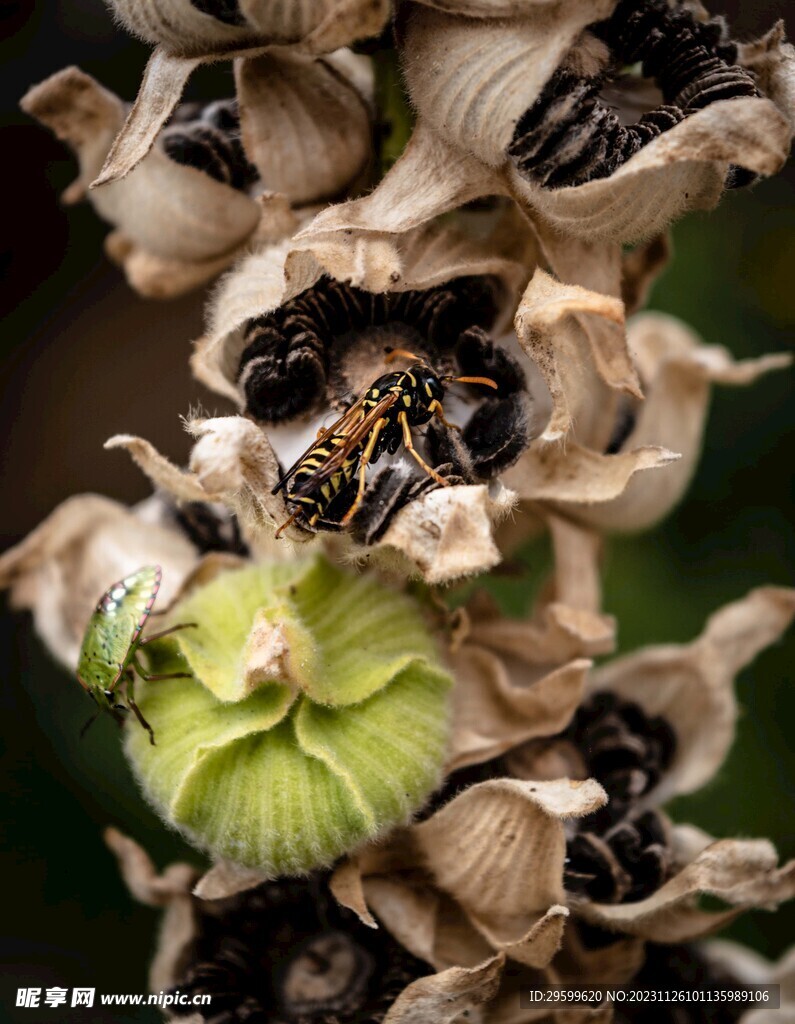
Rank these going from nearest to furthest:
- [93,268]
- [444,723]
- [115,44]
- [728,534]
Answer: [444,723] < [728,534] < [115,44] < [93,268]

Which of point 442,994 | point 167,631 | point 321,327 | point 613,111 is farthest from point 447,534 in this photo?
point 442,994

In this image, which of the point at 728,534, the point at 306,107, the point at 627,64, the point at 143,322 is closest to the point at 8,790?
the point at 143,322

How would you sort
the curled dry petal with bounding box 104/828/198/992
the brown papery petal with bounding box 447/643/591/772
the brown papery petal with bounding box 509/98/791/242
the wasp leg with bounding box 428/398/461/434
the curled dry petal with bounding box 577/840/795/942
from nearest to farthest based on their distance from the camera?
the brown papery petal with bounding box 509/98/791/242 → the wasp leg with bounding box 428/398/461/434 → the curled dry petal with bounding box 577/840/795/942 → the brown papery petal with bounding box 447/643/591/772 → the curled dry petal with bounding box 104/828/198/992

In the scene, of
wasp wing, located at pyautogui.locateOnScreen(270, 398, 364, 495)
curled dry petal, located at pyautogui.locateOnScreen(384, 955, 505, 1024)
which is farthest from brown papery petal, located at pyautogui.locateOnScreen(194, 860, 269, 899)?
wasp wing, located at pyautogui.locateOnScreen(270, 398, 364, 495)

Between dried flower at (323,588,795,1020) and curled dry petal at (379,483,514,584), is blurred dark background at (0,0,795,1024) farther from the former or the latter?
curled dry petal at (379,483,514,584)

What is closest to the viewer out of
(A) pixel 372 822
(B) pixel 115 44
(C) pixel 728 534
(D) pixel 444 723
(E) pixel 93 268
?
(A) pixel 372 822

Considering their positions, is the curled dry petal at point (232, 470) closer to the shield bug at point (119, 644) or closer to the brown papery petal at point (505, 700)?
the shield bug at point (119, 644)

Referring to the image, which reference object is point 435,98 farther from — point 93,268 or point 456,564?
point 93,268
